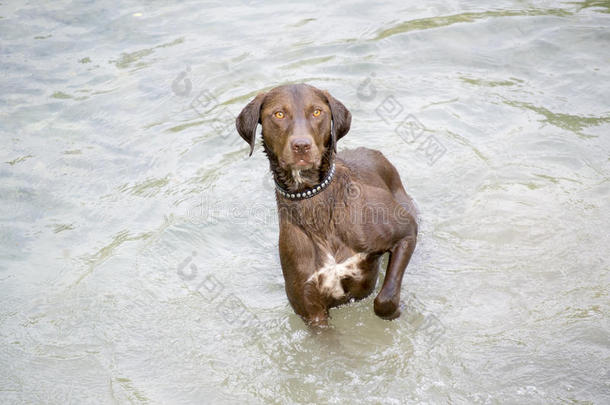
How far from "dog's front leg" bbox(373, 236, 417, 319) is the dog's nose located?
1.15 m

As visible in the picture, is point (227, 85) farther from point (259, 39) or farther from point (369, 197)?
point (369, 197)

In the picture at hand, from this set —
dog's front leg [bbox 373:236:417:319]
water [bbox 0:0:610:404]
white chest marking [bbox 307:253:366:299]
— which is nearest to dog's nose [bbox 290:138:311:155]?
white chest marking [bbox 307:253:366:299]

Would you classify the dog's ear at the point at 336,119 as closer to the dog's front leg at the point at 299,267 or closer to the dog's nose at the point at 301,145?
the dog's nose at the point at 301,145

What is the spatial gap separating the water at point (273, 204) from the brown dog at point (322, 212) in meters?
0.46

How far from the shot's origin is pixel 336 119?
4445mm

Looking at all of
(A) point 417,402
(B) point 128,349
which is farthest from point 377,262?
(B) point 128,349

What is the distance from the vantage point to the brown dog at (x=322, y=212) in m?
4.25

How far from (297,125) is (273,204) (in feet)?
8.27

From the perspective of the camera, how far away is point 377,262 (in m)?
4.88

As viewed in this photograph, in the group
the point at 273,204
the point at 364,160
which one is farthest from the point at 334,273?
the point at 273,204

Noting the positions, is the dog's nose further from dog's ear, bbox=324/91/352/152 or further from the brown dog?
dog's ear, bbox=324/91/352/152

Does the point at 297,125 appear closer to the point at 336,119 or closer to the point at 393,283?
the point at 336,119

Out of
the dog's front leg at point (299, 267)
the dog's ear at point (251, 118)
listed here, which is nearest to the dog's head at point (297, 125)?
the dog's ear at point (251, 118)

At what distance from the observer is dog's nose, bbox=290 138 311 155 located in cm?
404
